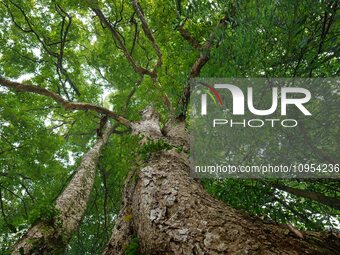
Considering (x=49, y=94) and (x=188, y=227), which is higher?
(x=49, y=94)

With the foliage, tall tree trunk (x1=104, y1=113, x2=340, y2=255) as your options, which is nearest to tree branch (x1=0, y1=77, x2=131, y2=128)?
the foliage

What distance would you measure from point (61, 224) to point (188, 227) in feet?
10.2

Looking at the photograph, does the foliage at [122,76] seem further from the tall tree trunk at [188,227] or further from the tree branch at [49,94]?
the tree branch at [49,94]

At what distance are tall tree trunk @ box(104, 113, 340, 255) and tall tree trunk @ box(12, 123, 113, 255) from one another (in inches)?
58.1

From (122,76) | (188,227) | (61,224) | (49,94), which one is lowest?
(61,224)

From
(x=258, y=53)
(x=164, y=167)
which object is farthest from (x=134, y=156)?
(x=258, y=53)

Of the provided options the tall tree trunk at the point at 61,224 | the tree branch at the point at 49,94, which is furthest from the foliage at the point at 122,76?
the tree branch at the point at 49,94

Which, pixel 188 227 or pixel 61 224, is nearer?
pixel 188 227

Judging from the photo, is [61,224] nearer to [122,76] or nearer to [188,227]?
[188,227]

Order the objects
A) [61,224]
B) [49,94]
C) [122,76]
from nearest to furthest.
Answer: [61,224], [49,94], [122,76]

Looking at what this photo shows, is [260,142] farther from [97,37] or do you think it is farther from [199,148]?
[97,37]

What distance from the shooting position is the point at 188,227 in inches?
73.3

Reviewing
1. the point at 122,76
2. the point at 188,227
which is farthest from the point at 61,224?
the point at 122,76

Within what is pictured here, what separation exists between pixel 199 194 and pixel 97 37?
9.42 metres
